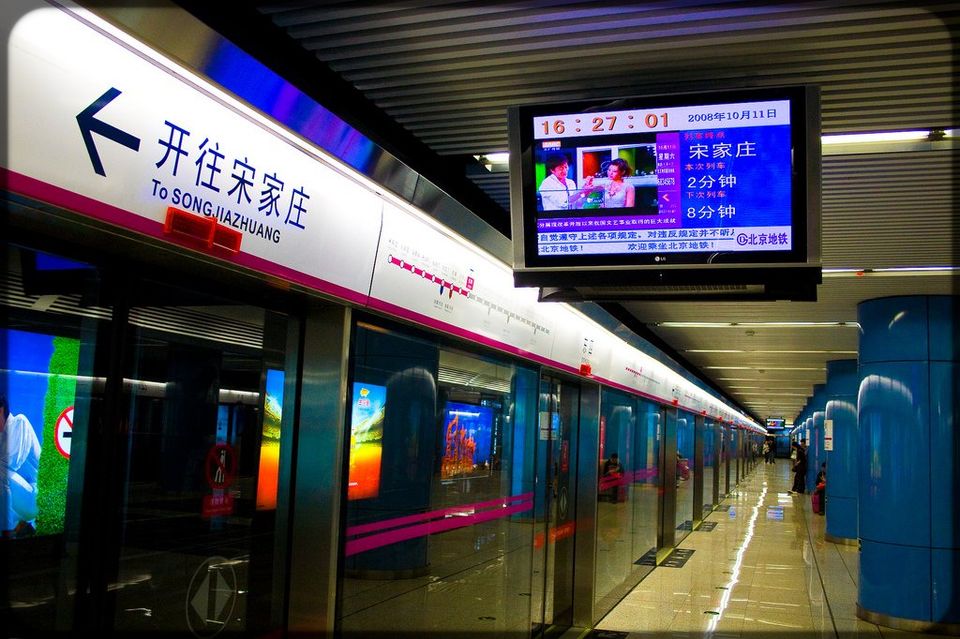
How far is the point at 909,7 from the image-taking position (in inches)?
104

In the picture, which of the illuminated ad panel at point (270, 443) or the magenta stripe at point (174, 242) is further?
the illuminated ad panel at point (270, 443)

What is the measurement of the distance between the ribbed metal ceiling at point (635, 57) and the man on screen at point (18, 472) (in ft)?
5.12

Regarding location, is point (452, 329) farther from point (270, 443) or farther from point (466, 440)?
point (270, 443)

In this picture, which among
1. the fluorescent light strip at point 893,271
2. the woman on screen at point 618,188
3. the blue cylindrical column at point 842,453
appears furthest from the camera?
the blue cylindrical column at point 842,453

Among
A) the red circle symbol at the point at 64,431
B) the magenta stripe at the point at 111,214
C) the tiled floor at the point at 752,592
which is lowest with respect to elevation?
the tiled floor at the point at 752,592

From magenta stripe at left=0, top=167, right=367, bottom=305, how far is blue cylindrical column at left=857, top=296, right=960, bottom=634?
6.93m

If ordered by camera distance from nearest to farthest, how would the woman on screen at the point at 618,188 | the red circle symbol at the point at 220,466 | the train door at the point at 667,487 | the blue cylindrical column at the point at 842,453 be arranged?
the red circle symbol at the point at 220,466 < the woman on screen at the point at 618,188 < the train door at the point at 667,487 < the blue cylindrical column at the point at 842,453

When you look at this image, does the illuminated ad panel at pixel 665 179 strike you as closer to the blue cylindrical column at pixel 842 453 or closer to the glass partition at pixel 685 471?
the glass partition at pixel 685 471

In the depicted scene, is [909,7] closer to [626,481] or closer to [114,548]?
[114,548]

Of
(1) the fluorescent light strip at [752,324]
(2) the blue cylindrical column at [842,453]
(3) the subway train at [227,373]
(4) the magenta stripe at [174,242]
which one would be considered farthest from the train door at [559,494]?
(2) the blue cylindrical column at [842,453]

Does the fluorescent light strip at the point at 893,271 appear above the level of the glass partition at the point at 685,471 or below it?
above

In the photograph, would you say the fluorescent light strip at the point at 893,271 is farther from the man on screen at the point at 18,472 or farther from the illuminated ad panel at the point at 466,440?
the man on screen at the point at 18,472

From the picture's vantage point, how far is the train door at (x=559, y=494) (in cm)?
660

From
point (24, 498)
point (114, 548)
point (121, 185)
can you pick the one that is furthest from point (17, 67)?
point (114, 548)
